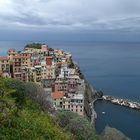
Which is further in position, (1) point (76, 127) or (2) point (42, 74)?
(2) point (42, 74)

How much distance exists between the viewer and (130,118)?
5016cm

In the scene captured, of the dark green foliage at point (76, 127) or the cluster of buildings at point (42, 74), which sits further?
the cluster of buildings at point (42, 74)

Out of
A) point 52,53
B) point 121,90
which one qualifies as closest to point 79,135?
point 52,53

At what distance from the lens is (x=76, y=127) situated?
18.5 metres

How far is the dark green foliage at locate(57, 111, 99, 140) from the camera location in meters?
17.4

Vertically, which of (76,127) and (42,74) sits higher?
(76,127)

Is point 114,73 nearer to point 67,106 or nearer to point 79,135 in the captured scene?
point 67,106

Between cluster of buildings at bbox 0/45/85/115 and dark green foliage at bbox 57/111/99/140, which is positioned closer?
dark green foliage at bbox 57/111/99/140

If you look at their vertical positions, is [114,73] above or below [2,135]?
below

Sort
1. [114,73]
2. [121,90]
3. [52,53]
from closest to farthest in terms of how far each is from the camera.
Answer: [52,53], [121,90], [114,73]

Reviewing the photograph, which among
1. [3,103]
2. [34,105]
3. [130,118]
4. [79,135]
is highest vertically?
[3,103]

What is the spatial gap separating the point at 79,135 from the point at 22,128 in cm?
777

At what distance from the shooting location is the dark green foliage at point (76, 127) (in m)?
17.4

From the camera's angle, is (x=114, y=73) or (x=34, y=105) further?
(x=114, y=73)
